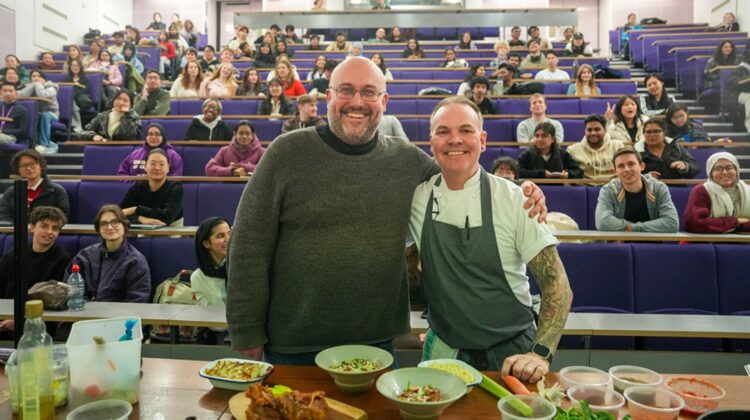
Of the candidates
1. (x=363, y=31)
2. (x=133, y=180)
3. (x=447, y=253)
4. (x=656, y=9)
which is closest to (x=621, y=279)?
(x=447, y=253)

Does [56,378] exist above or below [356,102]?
below

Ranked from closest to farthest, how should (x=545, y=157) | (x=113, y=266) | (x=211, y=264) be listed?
(x=211, y=264) → (x=113, y=266) → (x=545, y=157)

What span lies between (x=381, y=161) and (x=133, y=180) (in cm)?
329

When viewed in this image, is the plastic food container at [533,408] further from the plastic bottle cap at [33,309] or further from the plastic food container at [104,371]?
the plastic bottle cap at [33,309]

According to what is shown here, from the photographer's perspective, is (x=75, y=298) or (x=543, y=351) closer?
(x=543, y=351)

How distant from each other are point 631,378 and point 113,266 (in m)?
2.70

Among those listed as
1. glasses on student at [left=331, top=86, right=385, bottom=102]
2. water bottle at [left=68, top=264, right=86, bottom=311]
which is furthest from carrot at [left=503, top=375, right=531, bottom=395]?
water bottle at [left=68, top=264, right=86, bottom=311]

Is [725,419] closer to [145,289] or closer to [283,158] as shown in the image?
[283,158]

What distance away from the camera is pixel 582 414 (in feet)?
3.10

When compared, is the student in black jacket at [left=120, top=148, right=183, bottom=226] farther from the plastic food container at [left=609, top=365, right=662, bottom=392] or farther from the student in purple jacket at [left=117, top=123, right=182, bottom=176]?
the plastic food container at [left=609, top=365, right=662, bottom=392]

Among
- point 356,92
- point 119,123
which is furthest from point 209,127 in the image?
point 356,92

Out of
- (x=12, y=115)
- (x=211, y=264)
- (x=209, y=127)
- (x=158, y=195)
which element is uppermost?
(x=12, y=115)

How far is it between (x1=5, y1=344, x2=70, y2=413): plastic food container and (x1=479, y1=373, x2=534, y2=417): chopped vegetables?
2.66ft

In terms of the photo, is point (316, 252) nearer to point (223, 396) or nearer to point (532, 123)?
point (223, 396)
